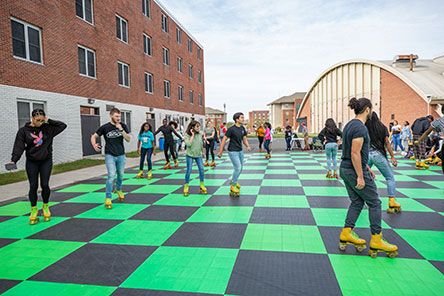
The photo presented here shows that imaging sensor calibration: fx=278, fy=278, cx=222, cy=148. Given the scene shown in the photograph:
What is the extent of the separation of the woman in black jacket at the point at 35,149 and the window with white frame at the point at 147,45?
19836 millimetres

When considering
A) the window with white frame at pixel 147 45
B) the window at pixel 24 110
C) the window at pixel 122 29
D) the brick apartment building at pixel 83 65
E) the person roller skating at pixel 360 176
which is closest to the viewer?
the person roller skating at pixel 360 176

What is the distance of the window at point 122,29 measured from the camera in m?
19.4

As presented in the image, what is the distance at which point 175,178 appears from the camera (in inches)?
370

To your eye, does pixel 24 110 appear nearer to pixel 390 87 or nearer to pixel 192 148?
pixel 192 148

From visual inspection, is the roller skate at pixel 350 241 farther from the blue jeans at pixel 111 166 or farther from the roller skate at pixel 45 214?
the roller skate at pixel 45 214

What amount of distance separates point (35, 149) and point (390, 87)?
42.3 m

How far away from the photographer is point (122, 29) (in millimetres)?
19922

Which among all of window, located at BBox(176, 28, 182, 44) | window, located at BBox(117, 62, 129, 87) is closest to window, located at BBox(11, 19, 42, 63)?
window, located at BBox(117, 62, 129, 87)

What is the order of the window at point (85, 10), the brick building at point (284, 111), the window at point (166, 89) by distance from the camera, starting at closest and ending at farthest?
the window at point (85, 10)
the window at point (166, 89)
the brick building at point (284, 111)

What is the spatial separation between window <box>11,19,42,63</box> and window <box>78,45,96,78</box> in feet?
9.35

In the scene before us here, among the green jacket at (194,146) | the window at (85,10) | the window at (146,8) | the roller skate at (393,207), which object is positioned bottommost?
the roller skate at (393,207)

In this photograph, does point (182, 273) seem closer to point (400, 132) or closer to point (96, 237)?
point (96, 237)

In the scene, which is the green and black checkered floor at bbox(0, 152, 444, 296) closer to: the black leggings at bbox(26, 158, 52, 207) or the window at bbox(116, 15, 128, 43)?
the black leggings at bbox(26, 158, 52, 207)

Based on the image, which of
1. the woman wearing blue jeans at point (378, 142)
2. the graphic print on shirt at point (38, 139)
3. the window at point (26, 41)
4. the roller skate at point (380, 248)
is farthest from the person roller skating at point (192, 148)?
the window at point (26, 41)
